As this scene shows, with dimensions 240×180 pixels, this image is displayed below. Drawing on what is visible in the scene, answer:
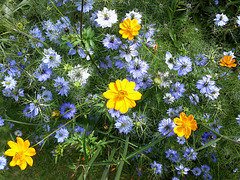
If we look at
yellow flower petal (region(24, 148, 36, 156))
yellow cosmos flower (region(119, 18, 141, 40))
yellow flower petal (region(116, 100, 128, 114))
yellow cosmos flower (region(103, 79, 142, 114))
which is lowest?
A: yellow flower petal (region(24, 148, 36, 156))

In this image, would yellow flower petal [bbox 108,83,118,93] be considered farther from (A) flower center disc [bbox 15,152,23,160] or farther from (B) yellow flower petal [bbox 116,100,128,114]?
(A) flower center disc [bbox 15,152,23,160]

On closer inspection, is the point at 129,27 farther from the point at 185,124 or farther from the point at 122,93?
the point at 185,124

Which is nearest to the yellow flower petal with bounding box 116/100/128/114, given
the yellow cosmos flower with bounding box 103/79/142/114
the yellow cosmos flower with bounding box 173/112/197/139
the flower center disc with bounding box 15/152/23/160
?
the yellow cosmos flower with bounding box 103/79/142/114

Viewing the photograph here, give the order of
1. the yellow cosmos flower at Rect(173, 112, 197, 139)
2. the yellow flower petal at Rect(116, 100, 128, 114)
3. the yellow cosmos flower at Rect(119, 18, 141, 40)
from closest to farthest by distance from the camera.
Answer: the yellow flower petal at Rect(116, 100, 128, 114)
the yellow cosmos flower at Rect(173, 112, 197, 139)
the yellow cosmos flower at Rect(119, 18, 141, 40)

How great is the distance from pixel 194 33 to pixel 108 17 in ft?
3.31

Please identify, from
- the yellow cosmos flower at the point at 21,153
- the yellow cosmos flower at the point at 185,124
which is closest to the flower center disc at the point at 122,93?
the yellow cosmos flower at the point at 185,124

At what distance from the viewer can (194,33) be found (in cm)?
190

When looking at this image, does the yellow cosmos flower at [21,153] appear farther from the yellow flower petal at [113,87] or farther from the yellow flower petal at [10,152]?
the yellow flower petal at [113,87]

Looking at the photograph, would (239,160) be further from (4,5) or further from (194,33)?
(4,5)

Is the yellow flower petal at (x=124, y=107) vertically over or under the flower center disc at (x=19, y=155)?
over

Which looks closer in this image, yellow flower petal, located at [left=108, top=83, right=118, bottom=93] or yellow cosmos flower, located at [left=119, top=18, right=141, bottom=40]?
yellow flower petal, located at [left=108, top=83, right=118, bottom=93]

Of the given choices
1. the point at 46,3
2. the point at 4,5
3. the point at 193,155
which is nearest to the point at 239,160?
the point at 193,155

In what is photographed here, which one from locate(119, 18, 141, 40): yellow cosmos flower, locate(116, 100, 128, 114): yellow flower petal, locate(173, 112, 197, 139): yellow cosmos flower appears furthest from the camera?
locate(119, 18, 141, 40): yellow cosmos flower

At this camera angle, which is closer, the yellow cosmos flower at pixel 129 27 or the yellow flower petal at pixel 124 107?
the yellow flower petal at pixel 124 107
